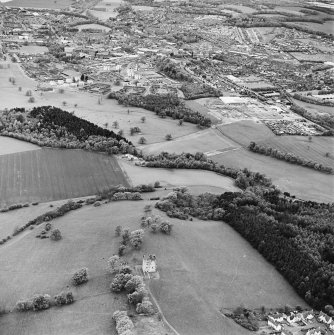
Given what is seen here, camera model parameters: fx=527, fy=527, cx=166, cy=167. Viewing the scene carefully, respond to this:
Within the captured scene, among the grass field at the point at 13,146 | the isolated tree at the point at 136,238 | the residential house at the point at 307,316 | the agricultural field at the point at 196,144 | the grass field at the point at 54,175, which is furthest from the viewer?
the agricultural field at the point at 196,144

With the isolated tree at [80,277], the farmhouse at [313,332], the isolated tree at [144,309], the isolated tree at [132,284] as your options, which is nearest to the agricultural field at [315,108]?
the farmhouse at [313,332]

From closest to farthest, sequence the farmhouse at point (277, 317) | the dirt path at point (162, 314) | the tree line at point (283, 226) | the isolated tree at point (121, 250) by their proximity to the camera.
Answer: the dirt path at point (162, 314), the farmhouse at point (277, 317), the tree line at point (283, 226), the isolated tree at point (121, 250)

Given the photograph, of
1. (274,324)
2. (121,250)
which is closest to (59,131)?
(121,250)

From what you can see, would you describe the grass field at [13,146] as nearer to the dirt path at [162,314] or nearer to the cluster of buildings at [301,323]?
the dirt path at [162,314]

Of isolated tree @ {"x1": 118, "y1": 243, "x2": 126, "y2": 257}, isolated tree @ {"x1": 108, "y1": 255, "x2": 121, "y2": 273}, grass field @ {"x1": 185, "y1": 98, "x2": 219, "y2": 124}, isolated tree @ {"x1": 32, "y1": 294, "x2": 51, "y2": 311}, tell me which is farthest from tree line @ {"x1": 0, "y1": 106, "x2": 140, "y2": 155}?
isolated tree @ {"x1": 32, "y1": 294, "x2": 51, "y2": 311}

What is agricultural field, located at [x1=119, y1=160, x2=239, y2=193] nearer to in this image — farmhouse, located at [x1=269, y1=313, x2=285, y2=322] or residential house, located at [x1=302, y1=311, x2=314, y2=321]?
farmhouse, located at [x1=269, y1=313, x2=285, y2=322]

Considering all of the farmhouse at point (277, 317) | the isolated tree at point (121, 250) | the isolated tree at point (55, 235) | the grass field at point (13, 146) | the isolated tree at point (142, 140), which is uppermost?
the farmhouse at point (277, 317)
